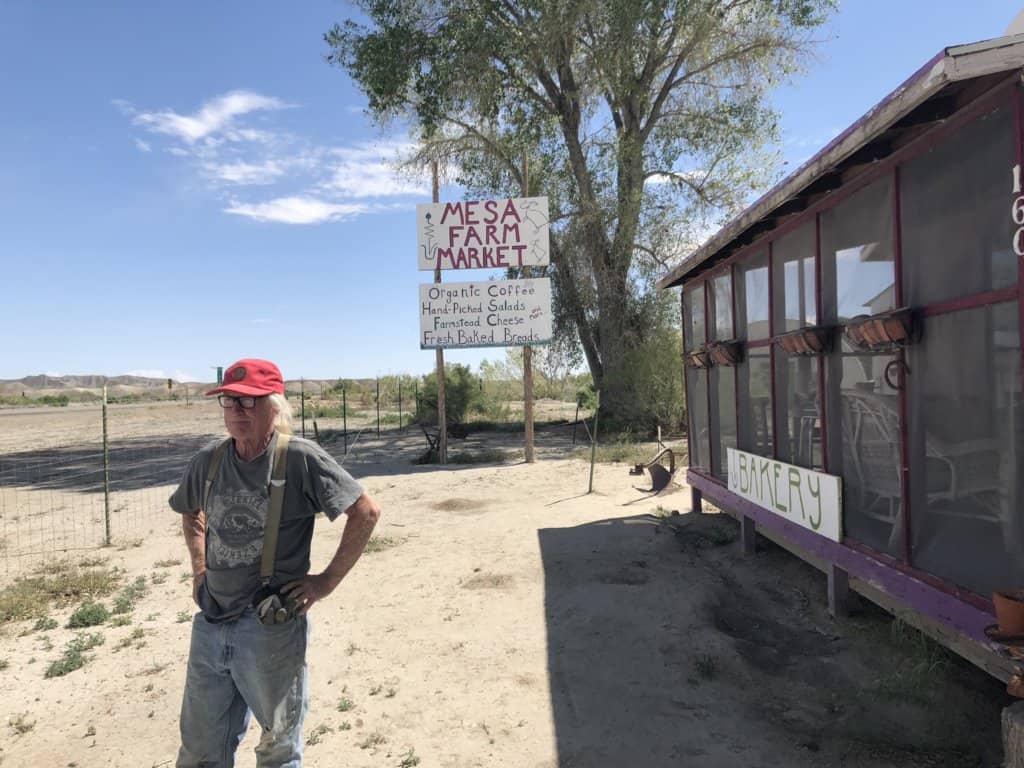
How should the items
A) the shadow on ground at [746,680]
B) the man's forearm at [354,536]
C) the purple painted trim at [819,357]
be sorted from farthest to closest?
1. the purple painted trim at [819,357]
2. the shadow on ground at [746,680]
3. the man's forearm at [354,536]

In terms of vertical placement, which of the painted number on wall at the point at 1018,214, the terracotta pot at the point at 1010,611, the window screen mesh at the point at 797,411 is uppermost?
the painted number on wall at the point at 1018,214

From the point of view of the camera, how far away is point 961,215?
10.8ft

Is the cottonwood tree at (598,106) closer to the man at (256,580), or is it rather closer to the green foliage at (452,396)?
the green foliage at (452,396)

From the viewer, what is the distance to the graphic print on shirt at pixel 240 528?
2.54 metres

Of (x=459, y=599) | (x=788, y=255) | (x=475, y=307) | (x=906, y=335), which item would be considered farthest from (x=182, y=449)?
(x=906, y=335)

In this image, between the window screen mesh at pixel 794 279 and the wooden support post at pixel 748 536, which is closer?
the window screen mesh at pixel 794 279

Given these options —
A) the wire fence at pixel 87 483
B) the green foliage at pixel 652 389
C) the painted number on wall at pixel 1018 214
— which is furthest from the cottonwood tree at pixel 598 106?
the painted number on wall at pixel 1018 214

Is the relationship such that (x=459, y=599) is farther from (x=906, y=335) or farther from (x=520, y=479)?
(x=520, y=479)

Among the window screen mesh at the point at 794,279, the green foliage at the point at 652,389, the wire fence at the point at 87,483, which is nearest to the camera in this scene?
the window screen mesh at the point at 794,279

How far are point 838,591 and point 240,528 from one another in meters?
4.26

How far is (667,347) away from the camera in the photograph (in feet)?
59.5

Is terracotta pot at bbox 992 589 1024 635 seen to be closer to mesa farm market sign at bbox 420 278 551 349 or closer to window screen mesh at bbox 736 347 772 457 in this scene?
window screen mesh at bbox 736 347 772 457

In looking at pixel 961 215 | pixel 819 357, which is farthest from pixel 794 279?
pixel 961 215

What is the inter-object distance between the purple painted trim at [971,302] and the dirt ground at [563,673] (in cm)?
211
